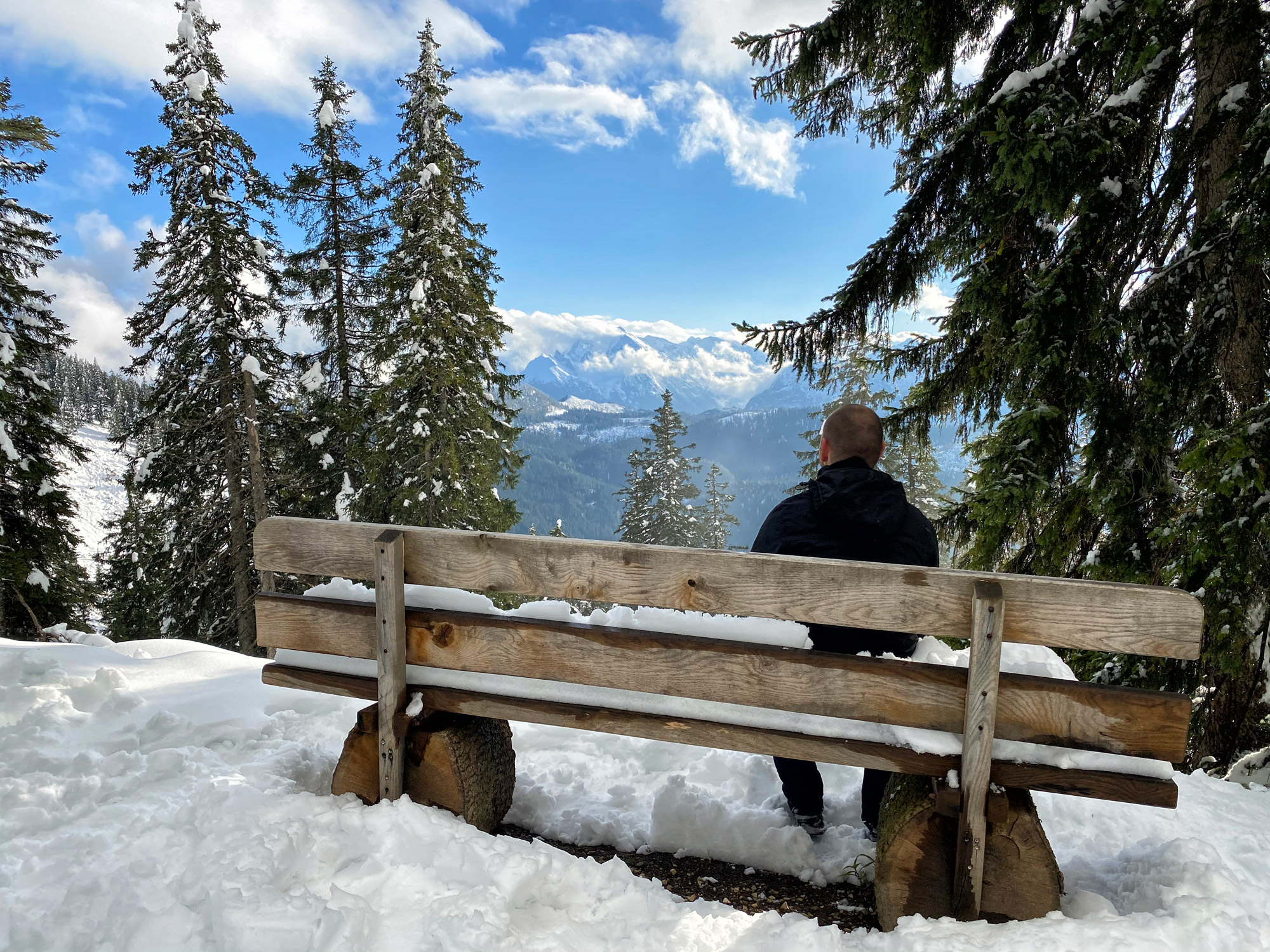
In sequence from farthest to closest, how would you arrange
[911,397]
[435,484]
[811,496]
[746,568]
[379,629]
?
[435,484] → [911,397] → [811,496] → [379,629] → [746,568]

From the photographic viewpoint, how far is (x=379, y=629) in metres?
3.33

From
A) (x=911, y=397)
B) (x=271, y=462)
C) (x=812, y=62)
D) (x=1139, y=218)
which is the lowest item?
(x=271, y=462)

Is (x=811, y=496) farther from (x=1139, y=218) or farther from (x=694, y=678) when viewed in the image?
(x=1139, y=218)

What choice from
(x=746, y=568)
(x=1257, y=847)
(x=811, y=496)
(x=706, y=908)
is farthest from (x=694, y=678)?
(x=1257, y=847)

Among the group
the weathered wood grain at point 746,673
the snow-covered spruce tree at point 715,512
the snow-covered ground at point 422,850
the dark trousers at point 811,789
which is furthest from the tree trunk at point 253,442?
the snow-covered spruce tree at point 715,512

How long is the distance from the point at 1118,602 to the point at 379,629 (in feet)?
11.2

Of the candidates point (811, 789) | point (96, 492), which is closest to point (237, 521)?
point (811, 789)

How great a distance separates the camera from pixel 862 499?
3.52 metres

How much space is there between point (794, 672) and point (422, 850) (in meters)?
1.94

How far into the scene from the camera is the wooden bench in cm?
265

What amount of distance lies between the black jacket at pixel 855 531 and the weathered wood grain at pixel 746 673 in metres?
0.63

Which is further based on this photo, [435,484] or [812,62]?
[435,484]

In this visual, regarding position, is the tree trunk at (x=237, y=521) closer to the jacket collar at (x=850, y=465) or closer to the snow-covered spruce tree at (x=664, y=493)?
the jacket collar at (x=850, y=465)

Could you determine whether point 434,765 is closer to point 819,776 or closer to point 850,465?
point 819,776
